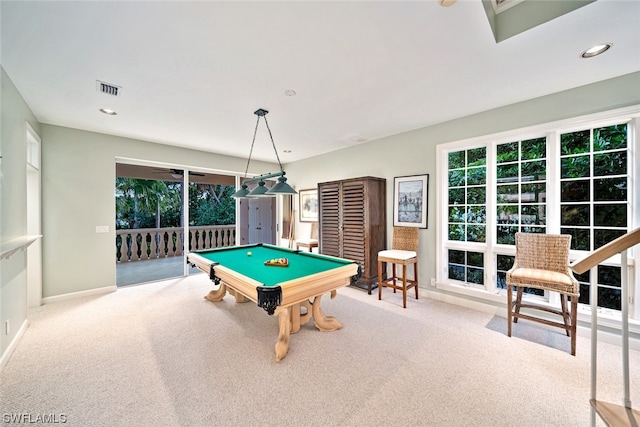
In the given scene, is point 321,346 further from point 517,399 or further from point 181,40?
point 181,40

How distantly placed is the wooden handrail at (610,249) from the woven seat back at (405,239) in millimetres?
2594

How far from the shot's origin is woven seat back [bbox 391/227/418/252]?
3830mm

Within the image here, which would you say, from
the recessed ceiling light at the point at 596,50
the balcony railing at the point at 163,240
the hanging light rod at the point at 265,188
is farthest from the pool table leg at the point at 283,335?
the balcony railing at the point at 163,240

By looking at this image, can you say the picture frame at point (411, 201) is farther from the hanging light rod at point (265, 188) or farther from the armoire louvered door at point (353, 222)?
the hanging light rod at point (265, 188)

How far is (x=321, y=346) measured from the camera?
244 centimetres

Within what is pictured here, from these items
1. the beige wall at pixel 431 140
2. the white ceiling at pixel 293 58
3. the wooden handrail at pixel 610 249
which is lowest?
the wooden handrail at pixel 610 249

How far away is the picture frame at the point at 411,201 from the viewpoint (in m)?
3.81

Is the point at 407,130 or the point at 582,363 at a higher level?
the point at 407,130

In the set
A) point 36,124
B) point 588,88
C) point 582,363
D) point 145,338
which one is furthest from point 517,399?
point 36,124

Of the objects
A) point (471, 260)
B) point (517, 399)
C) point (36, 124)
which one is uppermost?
point (36, 124)

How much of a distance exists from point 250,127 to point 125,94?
148 centimetres

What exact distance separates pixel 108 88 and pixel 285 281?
2670 mm

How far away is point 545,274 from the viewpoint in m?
2.49

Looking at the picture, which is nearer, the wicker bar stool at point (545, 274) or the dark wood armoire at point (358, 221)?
the wicker bar stool at point (545, 274)
